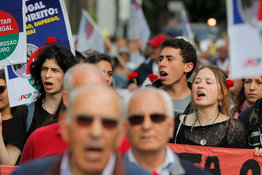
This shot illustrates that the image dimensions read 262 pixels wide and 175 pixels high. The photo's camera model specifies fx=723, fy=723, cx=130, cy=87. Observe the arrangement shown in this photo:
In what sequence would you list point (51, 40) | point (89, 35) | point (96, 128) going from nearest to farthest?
point (96, 128), point (51, 40), point (89, 35)

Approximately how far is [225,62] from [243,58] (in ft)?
33.0

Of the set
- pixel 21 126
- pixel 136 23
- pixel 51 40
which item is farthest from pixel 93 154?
pixel 136 23

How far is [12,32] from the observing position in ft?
23.6

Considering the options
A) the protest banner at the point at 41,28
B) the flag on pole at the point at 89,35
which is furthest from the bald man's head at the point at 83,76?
the flag on pole at the point at 89,35

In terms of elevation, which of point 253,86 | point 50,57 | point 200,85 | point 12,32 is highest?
point 12,32

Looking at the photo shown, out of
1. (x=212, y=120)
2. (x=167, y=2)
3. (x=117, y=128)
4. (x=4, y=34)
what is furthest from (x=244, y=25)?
(x=167, y=2)

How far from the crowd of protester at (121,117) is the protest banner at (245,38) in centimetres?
50

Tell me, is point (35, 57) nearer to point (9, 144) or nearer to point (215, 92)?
point (9, 144)

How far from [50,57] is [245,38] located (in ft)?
8.96

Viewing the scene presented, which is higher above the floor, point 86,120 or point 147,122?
point 86,120

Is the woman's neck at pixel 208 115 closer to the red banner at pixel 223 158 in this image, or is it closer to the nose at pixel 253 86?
the red banner at pixel 223 158

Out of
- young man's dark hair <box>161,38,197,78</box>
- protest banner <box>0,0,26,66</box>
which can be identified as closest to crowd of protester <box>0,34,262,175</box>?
young man's dark hair <box>161,38,197,78</box>

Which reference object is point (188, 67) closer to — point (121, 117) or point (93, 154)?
point (121, 117)

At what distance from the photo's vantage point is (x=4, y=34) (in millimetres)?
7227
